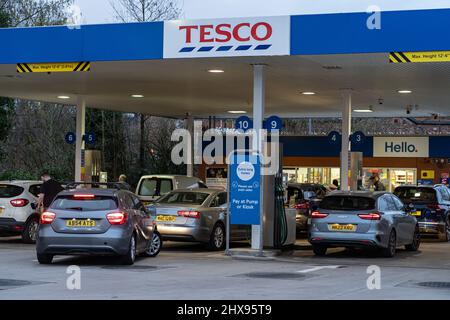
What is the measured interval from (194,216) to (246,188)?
Answer: 169 centimetres

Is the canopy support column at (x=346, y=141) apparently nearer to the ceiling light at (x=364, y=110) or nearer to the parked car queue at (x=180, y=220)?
the parked car queue at (x=180, y=220)

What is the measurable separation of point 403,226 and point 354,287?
7233mm

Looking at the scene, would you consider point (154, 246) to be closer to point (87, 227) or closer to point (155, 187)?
point (87, 227)

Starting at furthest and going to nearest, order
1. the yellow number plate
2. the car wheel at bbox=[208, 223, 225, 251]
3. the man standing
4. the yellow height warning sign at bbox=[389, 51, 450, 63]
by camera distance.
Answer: the man standing
the car wheel at bbox=[208, 223, 225, 251]
the yellow number plate
the yellow height warning sign at bbox=[389, 51, 450, 63]

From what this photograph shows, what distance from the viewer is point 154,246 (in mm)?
17641

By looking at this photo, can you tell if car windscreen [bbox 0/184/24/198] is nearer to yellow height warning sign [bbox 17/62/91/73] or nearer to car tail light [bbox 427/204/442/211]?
yellow height warning sign [bbox 17/62/91/73]

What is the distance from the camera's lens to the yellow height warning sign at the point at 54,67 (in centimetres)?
1883

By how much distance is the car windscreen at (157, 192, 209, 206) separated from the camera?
65.9ft

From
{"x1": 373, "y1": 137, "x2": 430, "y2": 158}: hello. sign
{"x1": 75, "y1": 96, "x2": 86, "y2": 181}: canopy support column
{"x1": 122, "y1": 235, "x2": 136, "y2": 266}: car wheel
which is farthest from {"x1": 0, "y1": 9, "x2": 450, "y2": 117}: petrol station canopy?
{"x1": 373, "y1": 137, "x2": 430, "y2": 158}: hello. sign

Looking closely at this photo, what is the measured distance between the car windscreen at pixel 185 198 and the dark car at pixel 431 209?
22.9 feet

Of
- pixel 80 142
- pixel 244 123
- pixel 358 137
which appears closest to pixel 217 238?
pixel 244 123

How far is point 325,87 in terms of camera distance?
77.1 ft

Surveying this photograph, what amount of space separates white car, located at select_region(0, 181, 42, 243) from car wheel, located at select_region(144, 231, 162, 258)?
4.49 metres

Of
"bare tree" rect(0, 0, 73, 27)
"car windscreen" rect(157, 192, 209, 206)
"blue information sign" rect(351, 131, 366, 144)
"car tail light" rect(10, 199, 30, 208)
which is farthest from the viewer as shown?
"bare tree" rect(0, 0, 73, 27)
